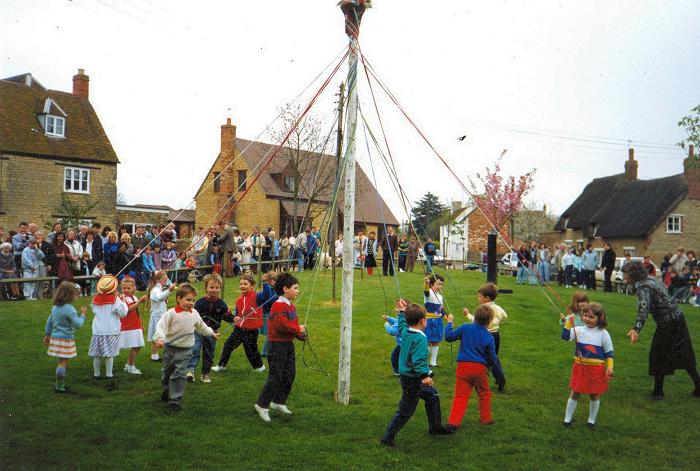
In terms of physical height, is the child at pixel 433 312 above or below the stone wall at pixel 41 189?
below

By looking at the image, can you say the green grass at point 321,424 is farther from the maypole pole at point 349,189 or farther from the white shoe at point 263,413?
the maypole pole at point 349,189

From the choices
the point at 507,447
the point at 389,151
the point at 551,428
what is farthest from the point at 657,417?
the point at 389,151

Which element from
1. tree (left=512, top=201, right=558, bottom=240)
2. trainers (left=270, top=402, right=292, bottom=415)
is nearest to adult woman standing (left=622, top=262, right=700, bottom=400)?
trainers (left=270, top=402, right=292, bottom=415)

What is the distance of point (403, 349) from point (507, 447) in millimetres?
1483

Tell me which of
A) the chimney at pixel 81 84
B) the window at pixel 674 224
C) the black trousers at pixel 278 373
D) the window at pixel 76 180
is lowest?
the black trousers at pixel 278 373

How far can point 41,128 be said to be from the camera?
3008 cm

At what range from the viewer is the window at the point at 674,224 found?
131 ft

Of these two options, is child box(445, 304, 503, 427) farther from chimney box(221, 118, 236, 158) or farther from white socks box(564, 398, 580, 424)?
chimney box(221, 118, 236, 158)

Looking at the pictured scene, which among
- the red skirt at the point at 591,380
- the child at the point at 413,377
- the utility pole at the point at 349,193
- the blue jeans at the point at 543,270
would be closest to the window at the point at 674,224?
the blue jeans at the point at 543,270

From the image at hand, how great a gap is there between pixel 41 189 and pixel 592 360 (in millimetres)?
29039

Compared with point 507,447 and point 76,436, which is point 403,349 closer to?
point 507,447

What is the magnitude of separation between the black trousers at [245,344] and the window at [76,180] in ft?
81.7

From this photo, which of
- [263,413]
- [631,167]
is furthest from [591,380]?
[631,167]

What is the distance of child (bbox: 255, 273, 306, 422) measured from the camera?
271 inches
